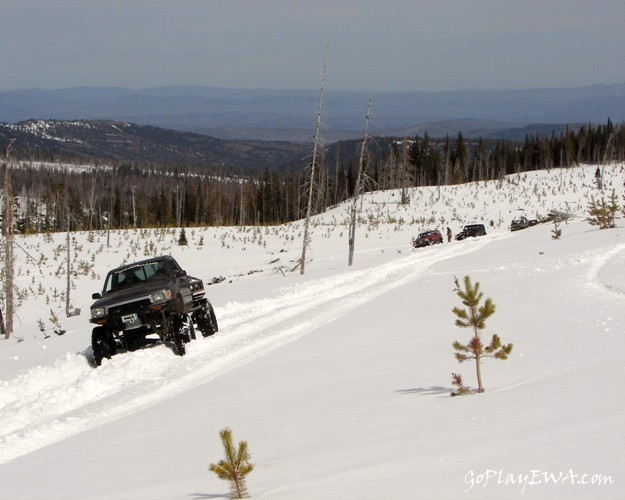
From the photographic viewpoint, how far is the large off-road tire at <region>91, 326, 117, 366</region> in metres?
13.8

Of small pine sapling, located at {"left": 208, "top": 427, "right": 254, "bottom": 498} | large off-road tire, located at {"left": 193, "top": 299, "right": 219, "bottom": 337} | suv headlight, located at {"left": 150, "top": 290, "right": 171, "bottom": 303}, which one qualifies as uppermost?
small pine sapling, located at {"left": 208, "top": 427, "right": 254, "bottom": 498}

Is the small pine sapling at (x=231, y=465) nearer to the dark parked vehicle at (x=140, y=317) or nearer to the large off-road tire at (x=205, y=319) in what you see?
the dark parked vehicle at (x=140, y=317)

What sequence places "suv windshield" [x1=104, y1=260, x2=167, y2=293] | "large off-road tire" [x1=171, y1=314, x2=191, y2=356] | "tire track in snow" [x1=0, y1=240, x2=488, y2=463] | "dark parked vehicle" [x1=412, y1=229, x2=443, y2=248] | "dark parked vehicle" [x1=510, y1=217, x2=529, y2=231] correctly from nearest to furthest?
"tire track in snow" [x1=0, y1=240, x2=488, y2=463] < "large off-road tire" [x1=171, y1=314, x2=191, y2=356] < "suv windshield" [x1=104, y1=260, x2=167, y2=293] < "dark parked vehicle" [x1=412, y1=229, x2=443, y2=248] < "dark parked vehicle" [x1=510, y1=217, x2=529, y2=231]

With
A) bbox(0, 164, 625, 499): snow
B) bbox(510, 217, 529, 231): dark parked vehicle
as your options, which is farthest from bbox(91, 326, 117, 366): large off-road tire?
bbox(510, 217, 529, 231): dark parked vehicle

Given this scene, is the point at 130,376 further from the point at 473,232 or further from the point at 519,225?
the point at 519,225

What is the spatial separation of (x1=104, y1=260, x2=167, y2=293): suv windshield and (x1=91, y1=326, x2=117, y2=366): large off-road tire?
5.52ft

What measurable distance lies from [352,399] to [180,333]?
6340 mm

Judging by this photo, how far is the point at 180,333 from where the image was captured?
1413cm

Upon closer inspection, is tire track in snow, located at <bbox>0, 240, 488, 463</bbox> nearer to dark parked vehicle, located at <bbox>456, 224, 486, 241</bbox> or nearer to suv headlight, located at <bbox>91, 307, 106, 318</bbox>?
suv headlight, located at <bbox>91, 307, 106, 318</bbox>

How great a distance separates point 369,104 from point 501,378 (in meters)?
25.4

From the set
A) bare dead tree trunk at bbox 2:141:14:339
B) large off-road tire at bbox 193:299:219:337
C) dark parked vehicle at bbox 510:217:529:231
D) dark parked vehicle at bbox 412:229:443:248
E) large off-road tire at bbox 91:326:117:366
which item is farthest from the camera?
dark parked vehicle at bbox 510:217:529:231

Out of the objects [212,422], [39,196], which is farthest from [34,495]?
[39,196]

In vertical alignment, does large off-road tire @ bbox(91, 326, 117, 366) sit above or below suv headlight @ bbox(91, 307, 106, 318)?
below

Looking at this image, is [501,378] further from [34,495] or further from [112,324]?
[112,324]
